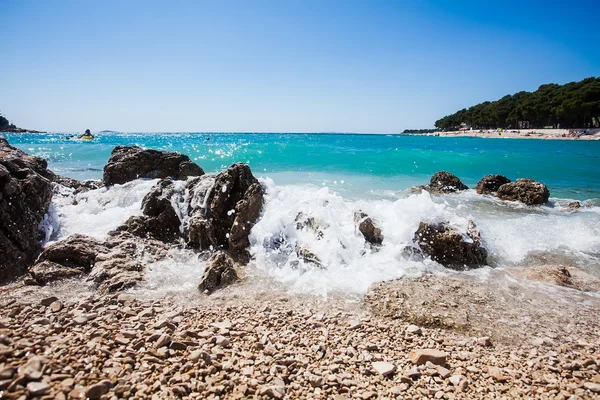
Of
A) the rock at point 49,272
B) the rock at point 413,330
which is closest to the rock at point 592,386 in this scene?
the rock at point 413,330

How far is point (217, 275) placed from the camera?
5746 millimetres

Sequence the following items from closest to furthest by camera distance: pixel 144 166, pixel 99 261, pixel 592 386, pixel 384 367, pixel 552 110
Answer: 1. pixel 592 386
2. pixel 384 367
3. pixel 99 261
4. pixel 144 166
5. pixel 552 110

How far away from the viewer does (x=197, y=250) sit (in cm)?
750

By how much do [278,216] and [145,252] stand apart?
3259 millimetres

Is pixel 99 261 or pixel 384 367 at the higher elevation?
pixel 99 261

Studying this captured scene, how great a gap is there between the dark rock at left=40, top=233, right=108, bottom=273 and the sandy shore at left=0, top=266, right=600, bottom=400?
29.7 inches

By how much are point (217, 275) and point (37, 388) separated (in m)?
3.21

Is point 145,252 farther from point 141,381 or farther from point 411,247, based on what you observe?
point 411,247

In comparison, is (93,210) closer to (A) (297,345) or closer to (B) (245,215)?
(B) (245,215)

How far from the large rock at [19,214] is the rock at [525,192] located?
686 inches

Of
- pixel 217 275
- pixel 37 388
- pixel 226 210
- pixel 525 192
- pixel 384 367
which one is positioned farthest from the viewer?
pixel 525 192

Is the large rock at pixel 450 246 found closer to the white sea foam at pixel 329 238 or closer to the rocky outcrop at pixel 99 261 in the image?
the white sea foam at pixel 329 238

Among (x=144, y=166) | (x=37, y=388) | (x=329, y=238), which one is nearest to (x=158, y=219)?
(x=329, y=238)

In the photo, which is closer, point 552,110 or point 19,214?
point 19,214
